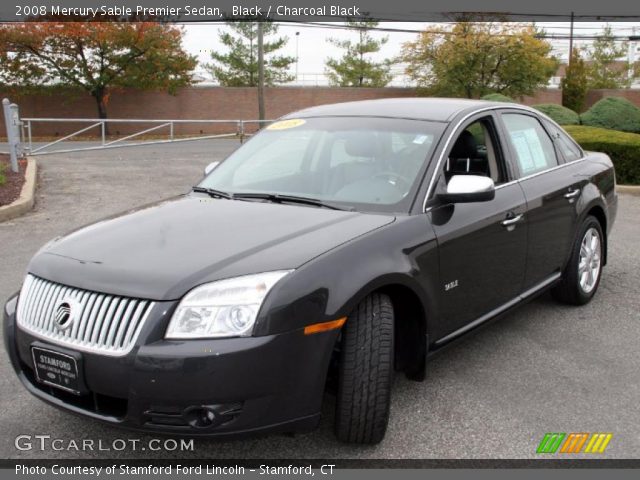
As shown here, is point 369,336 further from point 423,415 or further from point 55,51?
point 55,51

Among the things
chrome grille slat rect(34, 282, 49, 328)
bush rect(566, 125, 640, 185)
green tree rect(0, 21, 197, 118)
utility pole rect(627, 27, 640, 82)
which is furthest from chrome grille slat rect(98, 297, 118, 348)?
utility pole rect(627, 27, 640, 82)

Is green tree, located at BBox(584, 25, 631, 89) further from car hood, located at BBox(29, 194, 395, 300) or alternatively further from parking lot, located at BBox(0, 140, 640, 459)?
car hood, located at BBox(29, 194, 395, 300)

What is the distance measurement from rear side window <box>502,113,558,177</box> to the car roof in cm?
16

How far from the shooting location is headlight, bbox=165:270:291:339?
266cm

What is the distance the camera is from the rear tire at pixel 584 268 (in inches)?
198

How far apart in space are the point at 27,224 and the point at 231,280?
687 centimetres

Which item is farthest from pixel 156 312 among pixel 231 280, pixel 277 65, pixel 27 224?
pixel 277 65

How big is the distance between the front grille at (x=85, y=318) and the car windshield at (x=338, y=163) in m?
1.24

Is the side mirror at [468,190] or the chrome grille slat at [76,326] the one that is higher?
the side mirror at [468,190]

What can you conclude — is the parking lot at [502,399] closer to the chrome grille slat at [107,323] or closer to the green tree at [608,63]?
the chrome grille slat at [107,323]

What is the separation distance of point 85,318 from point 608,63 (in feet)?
193

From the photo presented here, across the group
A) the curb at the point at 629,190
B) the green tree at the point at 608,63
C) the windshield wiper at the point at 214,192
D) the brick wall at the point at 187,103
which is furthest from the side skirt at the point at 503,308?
the green tree at the point at 608,63

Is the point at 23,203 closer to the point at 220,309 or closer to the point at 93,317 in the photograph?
the point at 93,317

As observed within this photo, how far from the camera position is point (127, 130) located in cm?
3594
